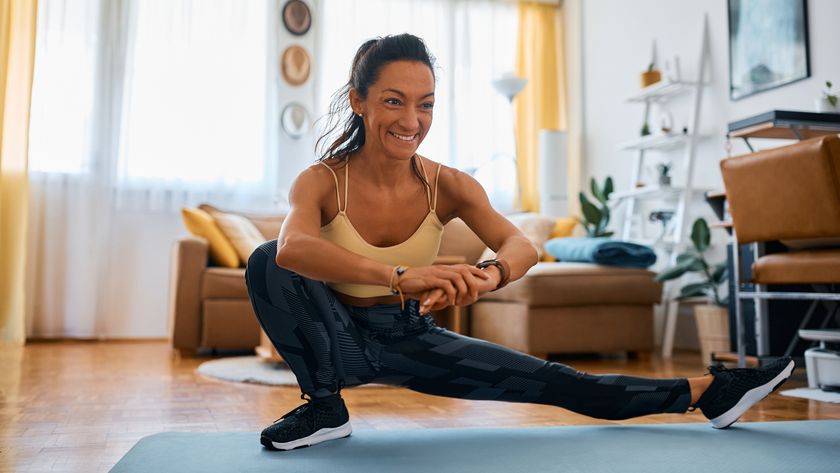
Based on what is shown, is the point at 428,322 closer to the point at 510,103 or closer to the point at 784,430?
the point at 784,430

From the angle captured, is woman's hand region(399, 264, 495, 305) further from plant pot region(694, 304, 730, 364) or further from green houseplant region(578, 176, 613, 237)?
green houseplant region(578, 176, 613, 237)

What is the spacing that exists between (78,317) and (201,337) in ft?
4.06

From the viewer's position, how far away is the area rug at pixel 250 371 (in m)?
2.57

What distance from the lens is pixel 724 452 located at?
1.34 meters

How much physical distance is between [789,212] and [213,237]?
103 inches

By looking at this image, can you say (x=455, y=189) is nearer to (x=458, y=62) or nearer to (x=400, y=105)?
(x=400, y=105)

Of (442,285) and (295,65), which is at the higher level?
(295,65)

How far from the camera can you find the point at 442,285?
1220 mm

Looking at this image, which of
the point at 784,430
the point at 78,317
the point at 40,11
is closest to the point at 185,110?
the point at 40,11

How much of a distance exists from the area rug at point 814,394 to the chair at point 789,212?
28 centimetres

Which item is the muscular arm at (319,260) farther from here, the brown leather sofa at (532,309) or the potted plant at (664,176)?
the potted plant at (664,176)

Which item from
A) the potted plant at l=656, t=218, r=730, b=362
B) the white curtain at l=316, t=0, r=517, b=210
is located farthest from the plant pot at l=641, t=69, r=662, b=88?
the white curtain at l=316, t=0, r=517, b=210

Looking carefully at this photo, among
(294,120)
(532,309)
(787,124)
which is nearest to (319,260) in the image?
(787,124)

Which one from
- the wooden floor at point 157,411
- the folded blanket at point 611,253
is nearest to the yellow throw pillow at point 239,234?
the wooden floor at point 157,411
